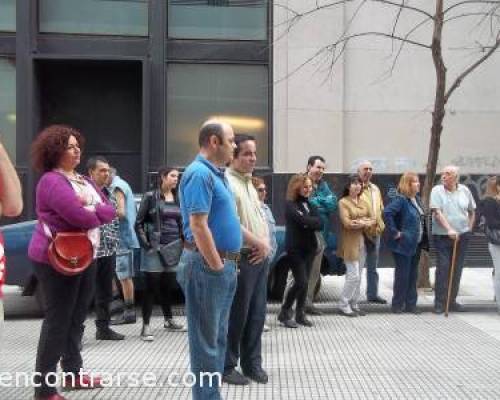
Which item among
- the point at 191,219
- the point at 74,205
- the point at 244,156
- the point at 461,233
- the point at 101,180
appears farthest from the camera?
the point at 461,233

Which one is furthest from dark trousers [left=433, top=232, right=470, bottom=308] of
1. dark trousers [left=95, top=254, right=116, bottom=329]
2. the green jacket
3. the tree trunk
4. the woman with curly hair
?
the woman with curly hair

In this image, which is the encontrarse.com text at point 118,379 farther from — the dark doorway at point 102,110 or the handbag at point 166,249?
the dark doorway at point 102,110

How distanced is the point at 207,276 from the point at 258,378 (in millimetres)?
1923

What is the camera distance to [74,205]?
4922 millimetres

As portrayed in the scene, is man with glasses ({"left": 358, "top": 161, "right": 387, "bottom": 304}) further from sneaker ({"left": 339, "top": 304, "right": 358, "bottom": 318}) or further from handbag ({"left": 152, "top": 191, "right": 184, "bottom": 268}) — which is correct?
handbag ({"left": 152, "top": 191, "right": 184, "bottom": 268})

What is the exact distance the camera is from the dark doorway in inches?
576

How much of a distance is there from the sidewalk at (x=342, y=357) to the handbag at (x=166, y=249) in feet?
2.70

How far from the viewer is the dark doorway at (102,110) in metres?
14.6

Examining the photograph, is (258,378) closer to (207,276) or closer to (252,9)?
(207,276)

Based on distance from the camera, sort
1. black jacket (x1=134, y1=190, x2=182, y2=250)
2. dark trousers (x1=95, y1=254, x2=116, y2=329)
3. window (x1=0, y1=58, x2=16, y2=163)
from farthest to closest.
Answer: window (x1=0, y1=58, x2=16, y2=163) → black jacket (x1=134, y1=190, x2=182, y2=250) → dark trousers (x1=95, y1=254, x2=116, y2=329)

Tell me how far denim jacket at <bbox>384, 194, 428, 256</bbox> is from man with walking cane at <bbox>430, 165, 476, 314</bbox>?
263mm

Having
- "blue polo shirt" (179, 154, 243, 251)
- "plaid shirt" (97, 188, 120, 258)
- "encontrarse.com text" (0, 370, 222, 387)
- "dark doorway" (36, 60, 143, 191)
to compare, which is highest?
"dark doorway" (36, 60, 143, 191)

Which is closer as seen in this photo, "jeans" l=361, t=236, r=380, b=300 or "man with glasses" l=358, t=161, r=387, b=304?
"man with glasses" l=358, t=161, r=387, b=304

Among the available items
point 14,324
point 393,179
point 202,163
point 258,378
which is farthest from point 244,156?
point 393,179
